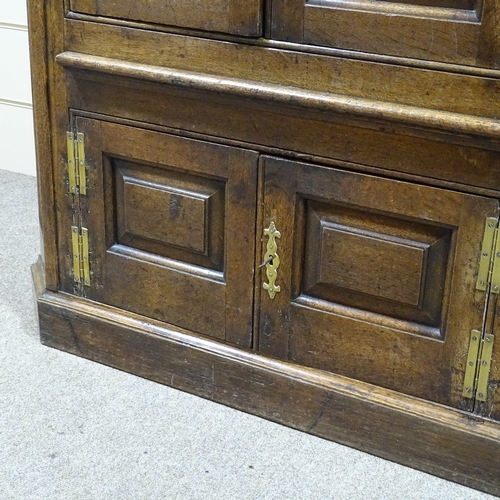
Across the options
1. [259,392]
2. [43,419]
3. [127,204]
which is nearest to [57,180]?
[127,204]

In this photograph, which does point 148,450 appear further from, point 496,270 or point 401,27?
point 401,27

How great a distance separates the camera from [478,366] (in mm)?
1541

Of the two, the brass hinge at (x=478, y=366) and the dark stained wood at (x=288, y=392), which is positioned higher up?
the brass hinge at (x=478, y=366)

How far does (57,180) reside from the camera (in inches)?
74.1

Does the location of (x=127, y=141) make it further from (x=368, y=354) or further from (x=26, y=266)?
(x=26, y=266)

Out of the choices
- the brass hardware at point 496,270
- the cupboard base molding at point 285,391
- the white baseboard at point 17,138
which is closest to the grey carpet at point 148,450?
the cupboard base molding at point 285,391

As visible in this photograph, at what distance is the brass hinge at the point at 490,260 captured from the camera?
1.45 metres

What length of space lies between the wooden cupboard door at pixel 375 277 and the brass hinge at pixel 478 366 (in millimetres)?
12

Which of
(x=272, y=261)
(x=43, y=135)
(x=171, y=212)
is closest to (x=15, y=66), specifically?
(x=43, y=135)

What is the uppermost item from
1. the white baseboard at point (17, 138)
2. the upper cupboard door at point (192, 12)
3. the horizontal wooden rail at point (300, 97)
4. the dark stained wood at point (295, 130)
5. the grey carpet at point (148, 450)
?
the upper cupboard door at point (192, 12)

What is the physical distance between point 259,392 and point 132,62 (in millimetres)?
691

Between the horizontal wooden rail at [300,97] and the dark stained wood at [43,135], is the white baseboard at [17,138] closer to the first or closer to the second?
the dark stained wood at [43,135]

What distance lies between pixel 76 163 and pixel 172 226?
0.25 metres

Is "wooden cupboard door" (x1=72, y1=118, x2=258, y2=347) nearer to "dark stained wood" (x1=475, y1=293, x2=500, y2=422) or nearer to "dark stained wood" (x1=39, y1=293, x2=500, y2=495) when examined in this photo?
"dark stained wood" (x1=39, y1=293, x2=500, y2=495)
